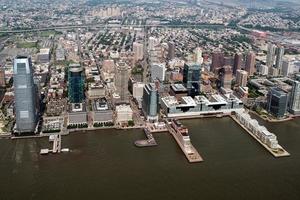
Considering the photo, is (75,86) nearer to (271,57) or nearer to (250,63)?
(250,63)

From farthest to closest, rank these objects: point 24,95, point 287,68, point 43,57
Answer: point 43,57 → point 287,68 → point 24,95

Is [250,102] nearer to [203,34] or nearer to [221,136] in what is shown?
[221,136]

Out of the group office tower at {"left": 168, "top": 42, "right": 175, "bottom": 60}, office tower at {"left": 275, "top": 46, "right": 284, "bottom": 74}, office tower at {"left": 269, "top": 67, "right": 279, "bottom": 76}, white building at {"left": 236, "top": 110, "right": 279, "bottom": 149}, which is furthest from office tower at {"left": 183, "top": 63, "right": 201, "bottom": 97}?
office tower at {"left": 168, "top": 42, "right": 175, "bottom": 60}

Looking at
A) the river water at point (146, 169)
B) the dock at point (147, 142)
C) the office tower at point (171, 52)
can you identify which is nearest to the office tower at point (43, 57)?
the office tower at point (171, 52)

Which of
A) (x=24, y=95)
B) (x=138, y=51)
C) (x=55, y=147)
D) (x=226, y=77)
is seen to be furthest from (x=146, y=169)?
(x=138, y=51)

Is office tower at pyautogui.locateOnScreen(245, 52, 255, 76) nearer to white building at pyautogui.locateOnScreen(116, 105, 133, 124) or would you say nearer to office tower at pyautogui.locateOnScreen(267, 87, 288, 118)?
office tower at pyautogui.locateOnScreen(267, 87, 288, 118)

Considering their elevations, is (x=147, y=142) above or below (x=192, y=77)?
below
